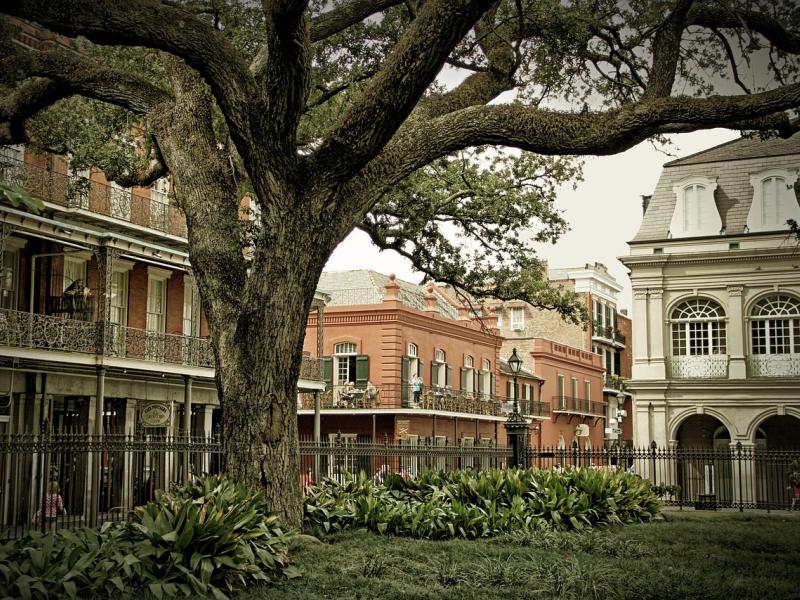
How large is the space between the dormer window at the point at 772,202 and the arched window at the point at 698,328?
2.85 metres

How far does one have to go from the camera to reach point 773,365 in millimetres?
31281

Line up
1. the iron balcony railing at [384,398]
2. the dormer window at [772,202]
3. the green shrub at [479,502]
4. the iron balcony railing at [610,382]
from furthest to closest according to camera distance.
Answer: the iron balcony railing at [610,382], the iron balcony railing at [384,398], the dormer window at [772,202], the green shrub at [479,502]

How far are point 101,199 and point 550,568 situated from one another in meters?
16.6

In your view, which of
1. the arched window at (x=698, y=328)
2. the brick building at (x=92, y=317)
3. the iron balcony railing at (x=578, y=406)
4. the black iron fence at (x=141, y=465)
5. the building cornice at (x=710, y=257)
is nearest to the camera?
the black iron fence at (x=141, y=465)

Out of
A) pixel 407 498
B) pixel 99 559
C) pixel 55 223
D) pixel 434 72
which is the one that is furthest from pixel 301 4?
pixel 55 223

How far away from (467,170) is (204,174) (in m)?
7.89

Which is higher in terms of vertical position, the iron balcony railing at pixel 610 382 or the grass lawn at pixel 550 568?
the iron balcony railing at pixel 610 382

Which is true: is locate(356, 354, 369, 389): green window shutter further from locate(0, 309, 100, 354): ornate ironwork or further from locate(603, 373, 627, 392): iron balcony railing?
locate(603, 373, 627, 392): iron balcony railing

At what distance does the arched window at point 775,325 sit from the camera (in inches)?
1230

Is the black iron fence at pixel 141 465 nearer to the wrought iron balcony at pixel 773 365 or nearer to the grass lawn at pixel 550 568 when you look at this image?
the grass lawn at pixel 550 568

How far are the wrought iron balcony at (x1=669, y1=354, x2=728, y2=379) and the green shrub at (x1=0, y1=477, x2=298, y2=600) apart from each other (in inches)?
952

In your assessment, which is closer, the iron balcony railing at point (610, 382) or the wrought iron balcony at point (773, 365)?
the wrought iron balcony at point (773, 365)

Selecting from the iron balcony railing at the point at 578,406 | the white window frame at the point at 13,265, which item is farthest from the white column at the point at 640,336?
the iron balcony railing at the point at 578,406

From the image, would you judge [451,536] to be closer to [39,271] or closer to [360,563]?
[360,563]
